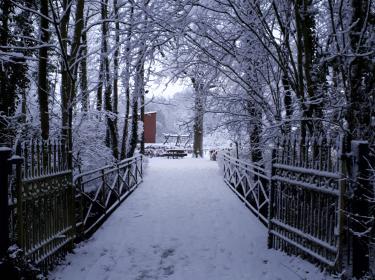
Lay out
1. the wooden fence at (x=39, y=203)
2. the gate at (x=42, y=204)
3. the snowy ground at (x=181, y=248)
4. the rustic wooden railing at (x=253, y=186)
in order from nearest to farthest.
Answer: the wooden fence at (x=39, y=203) → the gate at (x=42, y=204) → the snowy ground at (x=181, y=248) → the rustic wooden railing at (x=253, y=186)

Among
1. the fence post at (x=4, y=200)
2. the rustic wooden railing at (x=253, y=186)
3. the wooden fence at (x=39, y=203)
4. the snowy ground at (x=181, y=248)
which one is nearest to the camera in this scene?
the fence post at (x=4, y=200)

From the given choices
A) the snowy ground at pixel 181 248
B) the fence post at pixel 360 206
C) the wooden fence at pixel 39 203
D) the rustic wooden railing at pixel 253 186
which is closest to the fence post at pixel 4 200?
the wooden fence at pixel 39 203

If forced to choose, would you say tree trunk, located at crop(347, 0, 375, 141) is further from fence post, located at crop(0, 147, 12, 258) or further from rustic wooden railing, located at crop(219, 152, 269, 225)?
fence post, located at crop(0, 147, 12, 258)

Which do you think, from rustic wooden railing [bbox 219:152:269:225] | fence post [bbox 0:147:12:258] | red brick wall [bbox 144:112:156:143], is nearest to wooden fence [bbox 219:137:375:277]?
rustic wooden railing [bbox 219:152:269:225]

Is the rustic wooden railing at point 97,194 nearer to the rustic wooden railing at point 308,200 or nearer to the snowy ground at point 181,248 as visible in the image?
the snowy ground at point 181,248

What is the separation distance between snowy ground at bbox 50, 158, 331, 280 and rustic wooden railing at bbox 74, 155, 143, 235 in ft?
0.86

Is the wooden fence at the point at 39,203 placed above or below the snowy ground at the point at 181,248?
above

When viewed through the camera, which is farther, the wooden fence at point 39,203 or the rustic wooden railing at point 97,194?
the rustic wooden railing at point 97,194

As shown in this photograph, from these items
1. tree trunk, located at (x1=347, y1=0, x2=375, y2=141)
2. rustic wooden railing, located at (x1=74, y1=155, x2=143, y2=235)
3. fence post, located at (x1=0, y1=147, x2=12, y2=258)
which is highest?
tree trunk, located at (x1=347, y1=0, x2=375, y2=141)

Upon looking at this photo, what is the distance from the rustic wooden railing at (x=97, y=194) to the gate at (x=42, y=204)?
62 cm

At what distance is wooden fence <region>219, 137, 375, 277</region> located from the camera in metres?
4.41

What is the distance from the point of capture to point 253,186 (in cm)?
1023

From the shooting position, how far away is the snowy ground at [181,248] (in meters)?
5.51

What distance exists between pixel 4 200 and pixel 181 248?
3.39m
